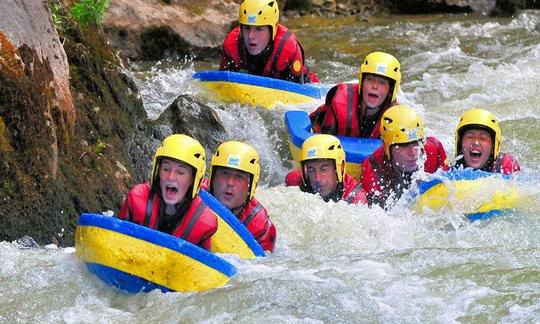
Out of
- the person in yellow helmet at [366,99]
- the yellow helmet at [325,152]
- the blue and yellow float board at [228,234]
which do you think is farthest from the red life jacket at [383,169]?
the blue and yellow float board at [228,234]

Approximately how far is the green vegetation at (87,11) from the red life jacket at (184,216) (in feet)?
9.86

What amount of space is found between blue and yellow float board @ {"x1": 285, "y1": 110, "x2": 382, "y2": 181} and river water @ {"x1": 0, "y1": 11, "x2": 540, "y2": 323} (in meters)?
0.45

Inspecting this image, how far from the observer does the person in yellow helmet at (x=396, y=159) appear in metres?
10.3

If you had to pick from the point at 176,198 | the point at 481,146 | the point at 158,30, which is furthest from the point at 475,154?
the point at 158,30

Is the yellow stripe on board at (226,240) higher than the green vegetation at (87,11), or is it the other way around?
the green vegetation at (87,11)

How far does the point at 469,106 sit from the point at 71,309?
314 inches

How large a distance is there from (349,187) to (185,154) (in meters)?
2.67

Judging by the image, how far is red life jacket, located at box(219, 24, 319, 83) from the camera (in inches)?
529

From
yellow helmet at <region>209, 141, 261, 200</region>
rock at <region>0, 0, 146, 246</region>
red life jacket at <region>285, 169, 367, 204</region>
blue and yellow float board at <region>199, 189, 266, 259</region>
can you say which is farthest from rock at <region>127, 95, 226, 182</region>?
blue and yellow float board at <region>199, 189, 266, 259</region>

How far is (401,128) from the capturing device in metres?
10.3

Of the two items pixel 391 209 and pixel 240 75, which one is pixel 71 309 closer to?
pixel 391 209

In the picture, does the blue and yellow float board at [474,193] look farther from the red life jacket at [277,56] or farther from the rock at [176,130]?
the red life jacket at [277,56]

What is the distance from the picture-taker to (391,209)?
10.0 metres

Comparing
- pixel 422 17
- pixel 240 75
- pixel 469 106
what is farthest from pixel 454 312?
pixel 422 17
